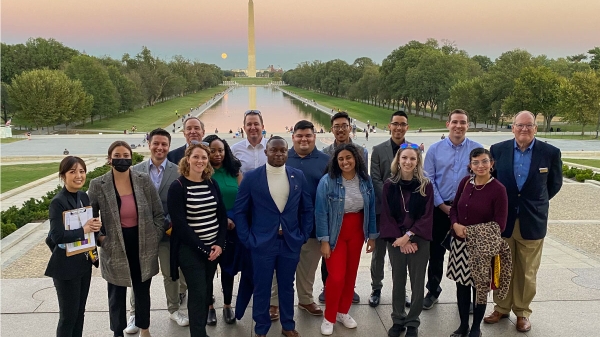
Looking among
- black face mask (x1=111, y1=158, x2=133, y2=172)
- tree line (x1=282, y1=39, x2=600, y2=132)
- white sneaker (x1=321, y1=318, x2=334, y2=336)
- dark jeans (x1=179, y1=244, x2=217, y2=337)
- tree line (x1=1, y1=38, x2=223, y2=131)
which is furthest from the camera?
tree line (x1=1, y1=38, x2=223, y2=131)

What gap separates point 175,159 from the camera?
512 centimetres

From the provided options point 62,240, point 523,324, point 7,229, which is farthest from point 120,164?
point 7,229

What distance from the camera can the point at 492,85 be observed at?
140 ft

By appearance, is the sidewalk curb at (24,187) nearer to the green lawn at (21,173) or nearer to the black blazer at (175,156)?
the green lawn at (21,173)

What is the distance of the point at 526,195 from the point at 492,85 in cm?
4236

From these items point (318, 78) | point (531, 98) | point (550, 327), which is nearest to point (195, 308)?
point (550, 327)

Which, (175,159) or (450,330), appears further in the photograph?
(175,159)

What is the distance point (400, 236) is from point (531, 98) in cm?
3996

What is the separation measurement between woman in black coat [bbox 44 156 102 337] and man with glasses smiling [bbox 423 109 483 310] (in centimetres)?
341

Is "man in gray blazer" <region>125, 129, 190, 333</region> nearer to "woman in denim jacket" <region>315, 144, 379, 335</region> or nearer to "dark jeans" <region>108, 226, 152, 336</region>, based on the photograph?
"dark jeans" <region>108, 226, 152, 336</region>

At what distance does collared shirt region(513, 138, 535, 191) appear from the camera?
455 centimetres

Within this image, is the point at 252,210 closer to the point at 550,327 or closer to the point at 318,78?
the point at 550,327

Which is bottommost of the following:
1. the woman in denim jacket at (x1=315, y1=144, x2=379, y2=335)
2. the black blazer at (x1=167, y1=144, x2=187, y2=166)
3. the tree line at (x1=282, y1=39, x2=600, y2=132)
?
the woman in denim jacket at (x1=315, y1=144, x2=379, y2=335)

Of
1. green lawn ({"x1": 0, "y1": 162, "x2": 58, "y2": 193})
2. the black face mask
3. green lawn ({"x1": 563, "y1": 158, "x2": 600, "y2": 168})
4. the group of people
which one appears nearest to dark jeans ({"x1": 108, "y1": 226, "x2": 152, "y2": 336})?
the group of people
